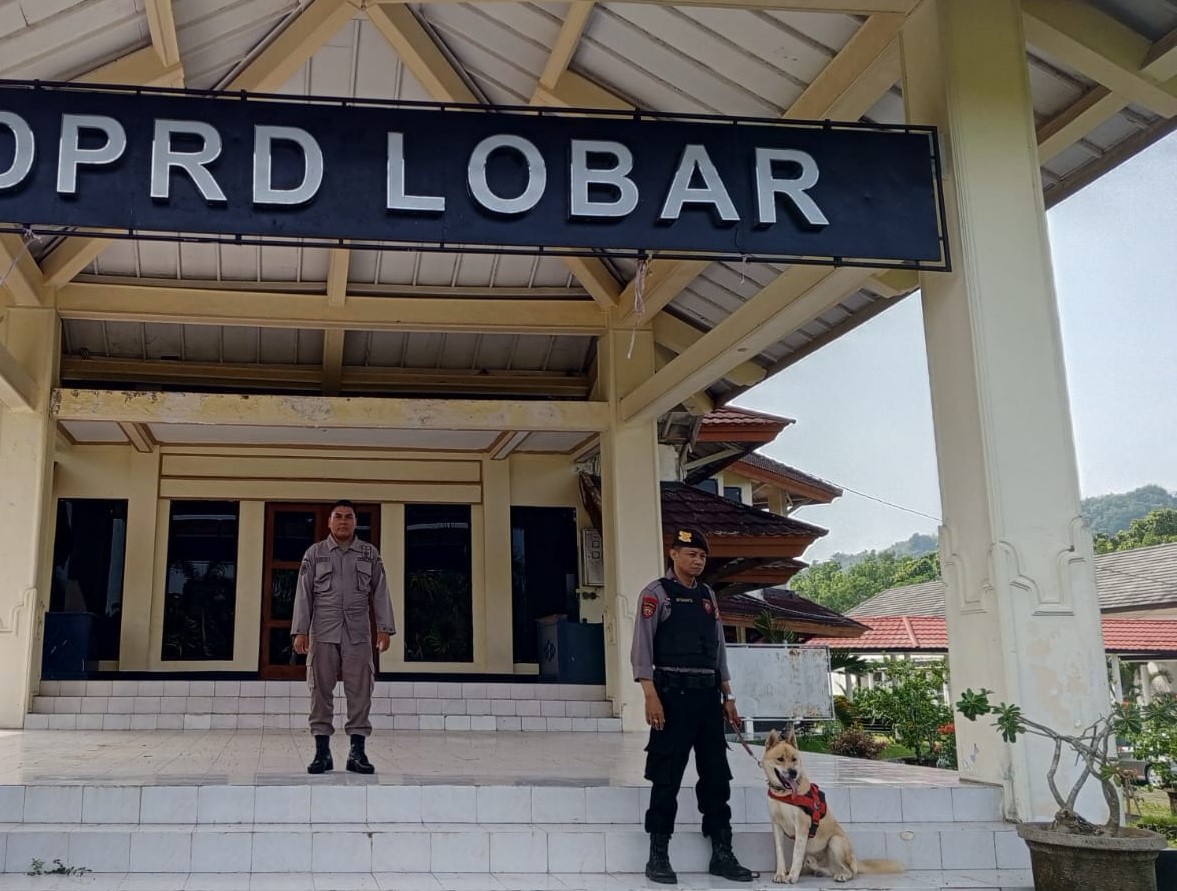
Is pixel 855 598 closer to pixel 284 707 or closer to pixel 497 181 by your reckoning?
pixel 284 707

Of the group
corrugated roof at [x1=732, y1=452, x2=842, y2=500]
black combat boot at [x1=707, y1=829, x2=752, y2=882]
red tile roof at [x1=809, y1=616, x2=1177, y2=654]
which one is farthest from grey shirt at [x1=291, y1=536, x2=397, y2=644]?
red tile roof at [x1=809, y1=616, x2=1177, y2=654]

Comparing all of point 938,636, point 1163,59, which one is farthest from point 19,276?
point 938,636

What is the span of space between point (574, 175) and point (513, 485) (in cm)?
810

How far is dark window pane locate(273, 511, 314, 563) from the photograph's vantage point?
41.2 ft

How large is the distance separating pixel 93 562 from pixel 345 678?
7.63m

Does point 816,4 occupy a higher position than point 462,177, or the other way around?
point 816,4

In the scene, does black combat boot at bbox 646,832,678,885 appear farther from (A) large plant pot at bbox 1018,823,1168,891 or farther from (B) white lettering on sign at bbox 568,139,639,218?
(B) white lettering on sign at bbox 568,139,639,218

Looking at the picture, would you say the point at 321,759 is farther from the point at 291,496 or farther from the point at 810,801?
the point at 291,496

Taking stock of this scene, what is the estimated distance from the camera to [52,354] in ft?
31.2

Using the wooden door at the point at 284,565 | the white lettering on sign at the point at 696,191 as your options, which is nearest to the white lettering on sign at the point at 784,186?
the white lettering on sign at the point at 696,191

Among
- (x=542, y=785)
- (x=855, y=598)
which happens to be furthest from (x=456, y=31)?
(x=855, y=598)

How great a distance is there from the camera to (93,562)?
12102 mm

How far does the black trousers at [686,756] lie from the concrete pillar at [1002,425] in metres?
1.42

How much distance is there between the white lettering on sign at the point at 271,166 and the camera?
503 centimetres
